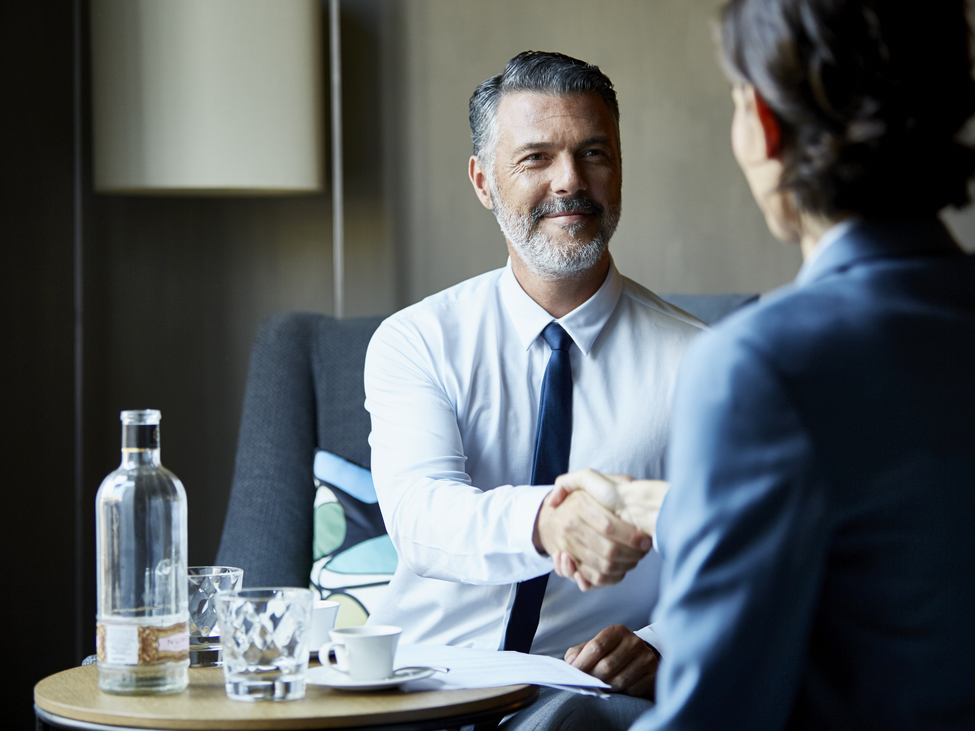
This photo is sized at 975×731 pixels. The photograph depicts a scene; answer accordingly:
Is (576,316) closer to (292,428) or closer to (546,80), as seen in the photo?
(546,80)

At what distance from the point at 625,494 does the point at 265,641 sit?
1.56 feet

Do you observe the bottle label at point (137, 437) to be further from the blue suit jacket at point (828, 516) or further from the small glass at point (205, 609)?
the blue suit jacket at point (828, 516)

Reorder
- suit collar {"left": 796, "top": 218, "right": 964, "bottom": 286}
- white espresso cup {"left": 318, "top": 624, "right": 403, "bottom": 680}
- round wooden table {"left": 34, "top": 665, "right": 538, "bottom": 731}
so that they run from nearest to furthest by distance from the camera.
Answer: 1. suit collar {"left": 796, "top": 218, "right": 964, "bottom": 286}
2. round wooden table {"left": 34, "top": 665, "right": 538, "bottom": 731}
3. white espresso cup {"left": 318, "top": 624, "right": 403, "bottom": 680}

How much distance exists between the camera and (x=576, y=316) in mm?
1800

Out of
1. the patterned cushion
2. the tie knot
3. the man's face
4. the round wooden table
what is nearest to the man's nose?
the man's face

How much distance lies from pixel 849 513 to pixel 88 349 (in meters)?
2.42

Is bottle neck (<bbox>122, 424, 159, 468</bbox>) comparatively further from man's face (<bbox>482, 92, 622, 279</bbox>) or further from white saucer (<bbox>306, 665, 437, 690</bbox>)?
man's face (<bbox>482, 92, 622, 279</bbox>)

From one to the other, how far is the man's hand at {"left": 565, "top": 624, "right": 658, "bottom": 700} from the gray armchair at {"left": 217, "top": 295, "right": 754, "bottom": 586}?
79 centimetres

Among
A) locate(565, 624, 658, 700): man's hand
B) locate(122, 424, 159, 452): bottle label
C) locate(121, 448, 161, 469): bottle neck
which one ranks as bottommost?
locate(565, 624, 658, 700): man's hand

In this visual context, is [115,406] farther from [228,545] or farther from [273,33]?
[273,33]

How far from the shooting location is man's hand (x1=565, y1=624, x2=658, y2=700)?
1471mm

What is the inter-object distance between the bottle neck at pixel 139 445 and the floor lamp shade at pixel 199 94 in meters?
1.43

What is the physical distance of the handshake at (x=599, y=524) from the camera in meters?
1.29

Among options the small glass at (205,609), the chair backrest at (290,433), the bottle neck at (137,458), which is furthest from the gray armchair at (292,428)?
the bottle neck at (137,458)
